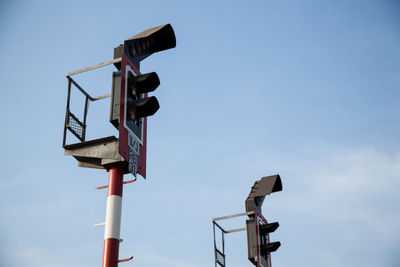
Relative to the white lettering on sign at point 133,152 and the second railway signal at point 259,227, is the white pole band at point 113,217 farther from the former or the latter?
the second railway signal at point 259,227

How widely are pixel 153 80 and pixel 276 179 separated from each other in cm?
855

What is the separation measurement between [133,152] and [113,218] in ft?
4.06

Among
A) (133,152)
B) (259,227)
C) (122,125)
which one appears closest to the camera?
(122,125)

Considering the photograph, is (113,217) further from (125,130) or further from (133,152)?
(125,130)

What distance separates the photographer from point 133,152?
10.3 m

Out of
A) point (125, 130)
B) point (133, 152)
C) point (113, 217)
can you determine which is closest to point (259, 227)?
point (133, 152)

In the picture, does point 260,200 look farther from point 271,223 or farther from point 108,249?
point 108,249

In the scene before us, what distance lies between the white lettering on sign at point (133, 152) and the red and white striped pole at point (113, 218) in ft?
0.74

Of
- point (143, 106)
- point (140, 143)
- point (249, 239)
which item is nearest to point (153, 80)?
point (143, 106)

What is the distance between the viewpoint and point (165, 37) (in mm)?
11344

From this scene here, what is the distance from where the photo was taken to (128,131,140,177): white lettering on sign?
10.1 meters

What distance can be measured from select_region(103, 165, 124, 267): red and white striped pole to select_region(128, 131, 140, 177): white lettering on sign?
8.9 inches

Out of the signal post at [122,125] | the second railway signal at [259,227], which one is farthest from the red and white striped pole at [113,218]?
the second railway signal at [259,227]

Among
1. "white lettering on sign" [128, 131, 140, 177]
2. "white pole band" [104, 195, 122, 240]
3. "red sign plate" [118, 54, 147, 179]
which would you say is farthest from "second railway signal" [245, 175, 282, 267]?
"white pole band" [104, 195, 122, 240]
